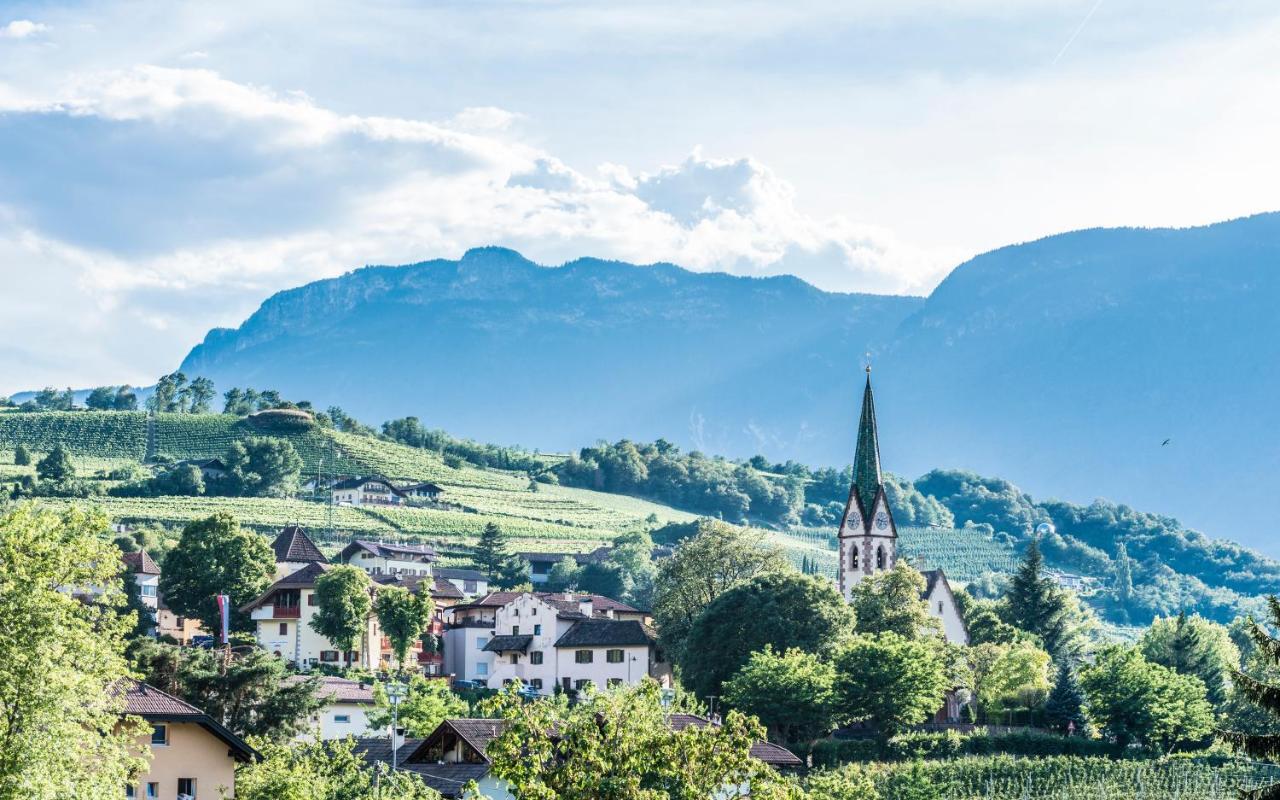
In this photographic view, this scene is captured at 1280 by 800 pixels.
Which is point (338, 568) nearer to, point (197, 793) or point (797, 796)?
point (197, 793)

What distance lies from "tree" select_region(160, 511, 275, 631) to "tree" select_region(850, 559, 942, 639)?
3638cm

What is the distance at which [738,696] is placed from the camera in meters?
92.9

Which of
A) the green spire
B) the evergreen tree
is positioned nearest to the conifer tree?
the green spire

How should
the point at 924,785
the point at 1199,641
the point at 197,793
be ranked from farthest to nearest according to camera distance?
the point at 1199,641, the point at 924,785, the point at 197,793

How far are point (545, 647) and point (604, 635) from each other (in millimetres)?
3941

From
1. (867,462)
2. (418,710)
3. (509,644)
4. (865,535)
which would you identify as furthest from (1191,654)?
(418,710)

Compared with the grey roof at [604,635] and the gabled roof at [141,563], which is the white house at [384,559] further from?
the grey roof at [604,635]

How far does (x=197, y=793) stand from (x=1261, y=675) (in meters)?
75.8

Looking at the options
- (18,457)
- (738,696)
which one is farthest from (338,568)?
(18,457)

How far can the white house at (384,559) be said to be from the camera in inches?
6068

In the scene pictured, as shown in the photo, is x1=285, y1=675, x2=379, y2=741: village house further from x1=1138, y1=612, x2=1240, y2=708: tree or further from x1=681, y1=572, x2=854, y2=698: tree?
x1=1138, y1=612, x2=1240, y2=708: tree

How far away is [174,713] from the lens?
57.6m

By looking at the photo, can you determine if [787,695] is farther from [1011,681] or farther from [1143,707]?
[1143,707]

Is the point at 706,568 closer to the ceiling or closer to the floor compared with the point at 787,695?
closer to the ceiling
